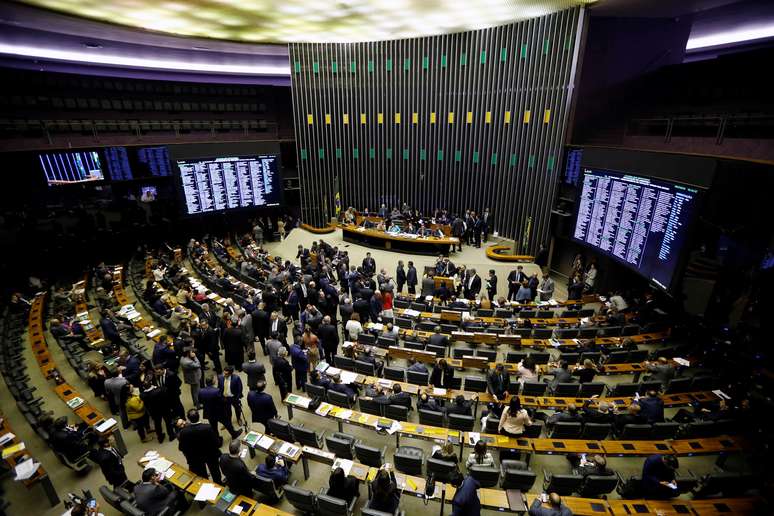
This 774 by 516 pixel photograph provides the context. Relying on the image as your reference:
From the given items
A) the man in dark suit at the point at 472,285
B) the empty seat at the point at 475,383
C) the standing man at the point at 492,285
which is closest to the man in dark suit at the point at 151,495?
the empty seat at the point at 475,383

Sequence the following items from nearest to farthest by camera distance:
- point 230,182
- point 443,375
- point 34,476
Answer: point 34,476
point 443,375
point 230,182

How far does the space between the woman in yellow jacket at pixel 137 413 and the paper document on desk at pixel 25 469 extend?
1.13m

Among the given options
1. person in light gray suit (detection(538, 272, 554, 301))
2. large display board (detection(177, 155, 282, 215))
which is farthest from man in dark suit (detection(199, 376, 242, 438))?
large display board (detection(177, 155, 282, 215))

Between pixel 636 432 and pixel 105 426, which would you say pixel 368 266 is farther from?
pixel 636 432

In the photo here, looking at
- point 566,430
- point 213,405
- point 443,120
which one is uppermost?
point 443,120

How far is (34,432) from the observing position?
6.28 metres

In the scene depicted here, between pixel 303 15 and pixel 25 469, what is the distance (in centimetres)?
1316

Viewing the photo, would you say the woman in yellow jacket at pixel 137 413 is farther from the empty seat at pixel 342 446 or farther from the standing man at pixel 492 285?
the standing man at pixel 492 285

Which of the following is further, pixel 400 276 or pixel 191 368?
pixel 400 276

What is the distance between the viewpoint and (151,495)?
168 inches

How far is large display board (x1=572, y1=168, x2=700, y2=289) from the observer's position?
7648 mm

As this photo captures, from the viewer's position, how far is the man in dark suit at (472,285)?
10.8 metres

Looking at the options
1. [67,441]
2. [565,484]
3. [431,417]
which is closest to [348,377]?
[431,417]

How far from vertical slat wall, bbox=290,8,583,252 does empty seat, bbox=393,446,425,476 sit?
10872mm
